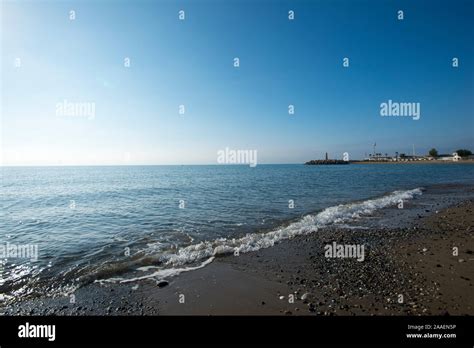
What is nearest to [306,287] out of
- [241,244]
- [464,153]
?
[241,244]

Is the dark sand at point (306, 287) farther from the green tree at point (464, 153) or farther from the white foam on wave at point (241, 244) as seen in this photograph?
the green tree at point (464, 153)

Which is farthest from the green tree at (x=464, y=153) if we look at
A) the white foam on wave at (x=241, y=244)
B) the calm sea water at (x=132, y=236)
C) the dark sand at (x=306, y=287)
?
the dark sand at (x=306, y=287)

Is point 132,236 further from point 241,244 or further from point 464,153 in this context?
point 464,153

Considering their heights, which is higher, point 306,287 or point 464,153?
point 464,153

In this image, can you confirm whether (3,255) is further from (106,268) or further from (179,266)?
(179,266)

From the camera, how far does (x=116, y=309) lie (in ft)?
23.0

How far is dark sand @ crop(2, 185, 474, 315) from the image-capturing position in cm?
659

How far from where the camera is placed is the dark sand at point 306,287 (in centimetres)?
659

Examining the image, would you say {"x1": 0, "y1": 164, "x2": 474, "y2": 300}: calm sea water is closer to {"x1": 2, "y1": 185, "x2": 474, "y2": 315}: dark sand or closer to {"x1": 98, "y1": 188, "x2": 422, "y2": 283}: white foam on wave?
{"x1": 98, "y1": 188, "x2": 422, "y2": 283}: white foam on wave

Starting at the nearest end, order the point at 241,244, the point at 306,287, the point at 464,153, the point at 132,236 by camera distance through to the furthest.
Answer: the point at 306,287 → the point at 241,244 → the point at 132,236 → the point at 464,153

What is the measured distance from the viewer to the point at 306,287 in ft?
25.3

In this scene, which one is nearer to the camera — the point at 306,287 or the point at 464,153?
the point at 306,287

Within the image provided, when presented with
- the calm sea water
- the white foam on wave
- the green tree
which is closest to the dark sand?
the white foam on wave
